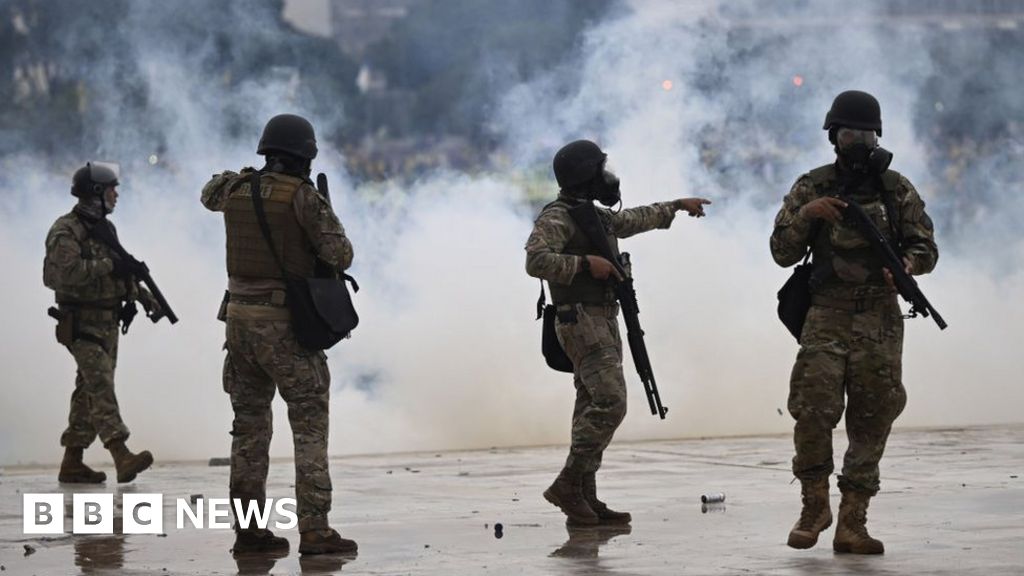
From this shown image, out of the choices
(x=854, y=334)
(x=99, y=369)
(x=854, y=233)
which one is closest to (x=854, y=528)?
(x=854, y=334)

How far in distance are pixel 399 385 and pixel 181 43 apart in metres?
4.05

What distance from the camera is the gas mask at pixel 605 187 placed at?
31.2ft

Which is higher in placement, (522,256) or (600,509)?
(522,256)

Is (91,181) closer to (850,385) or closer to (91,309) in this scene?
(91,309)

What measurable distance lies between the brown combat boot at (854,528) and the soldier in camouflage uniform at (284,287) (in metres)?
2.06

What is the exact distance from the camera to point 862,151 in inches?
315

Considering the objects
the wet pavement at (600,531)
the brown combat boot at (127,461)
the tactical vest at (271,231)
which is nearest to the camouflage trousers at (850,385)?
the wet pavement at (600,531)

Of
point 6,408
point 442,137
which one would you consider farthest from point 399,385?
point 442,137

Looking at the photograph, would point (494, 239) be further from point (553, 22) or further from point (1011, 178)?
point (1011, 178)

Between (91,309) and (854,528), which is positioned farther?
(91,309)

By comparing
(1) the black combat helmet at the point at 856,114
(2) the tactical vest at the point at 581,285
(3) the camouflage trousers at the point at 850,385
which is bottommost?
(3) the camouflage trousers at the point at 850,385

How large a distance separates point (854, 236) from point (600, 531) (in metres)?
1.95

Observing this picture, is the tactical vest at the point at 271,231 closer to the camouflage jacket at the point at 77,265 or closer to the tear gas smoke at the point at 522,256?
the camouflage jacket at the point at 77,265

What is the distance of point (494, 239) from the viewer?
16859 millimetres
